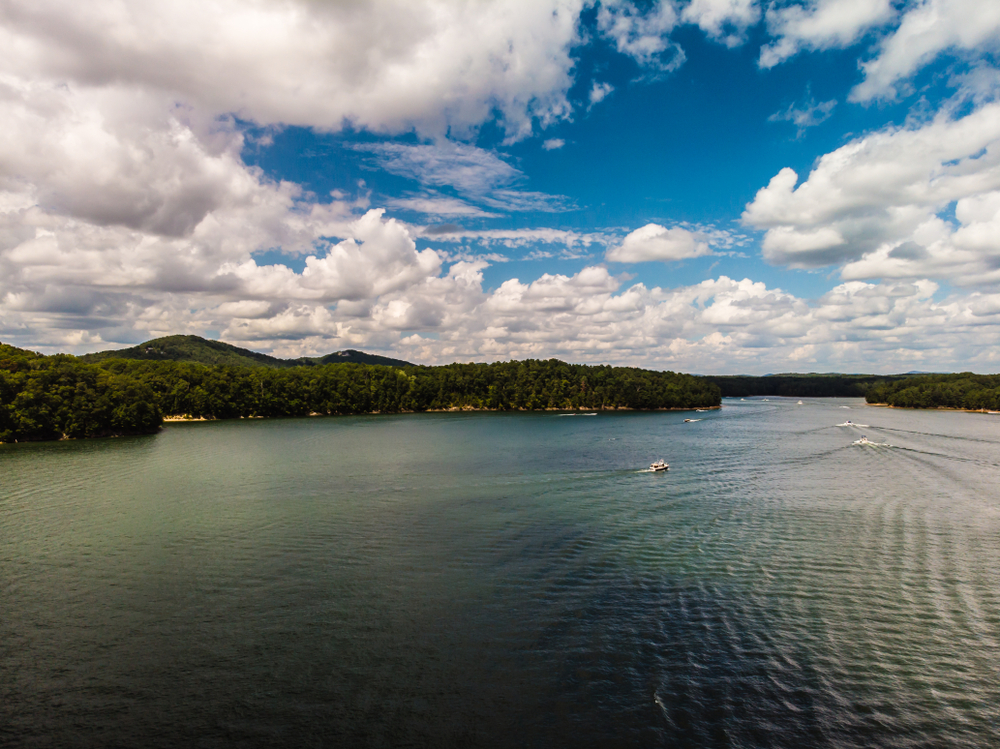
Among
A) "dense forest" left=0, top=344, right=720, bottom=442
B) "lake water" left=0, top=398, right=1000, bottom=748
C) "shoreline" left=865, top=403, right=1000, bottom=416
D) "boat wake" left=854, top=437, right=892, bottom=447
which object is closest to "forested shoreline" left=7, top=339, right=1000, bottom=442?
"dense forest" left=0, top=344, right=720, bottom=442

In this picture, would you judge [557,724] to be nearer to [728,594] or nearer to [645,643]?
[645,643]

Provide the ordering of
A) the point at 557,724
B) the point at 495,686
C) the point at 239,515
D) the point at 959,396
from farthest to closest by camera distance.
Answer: the point at 959,396
the point at 239,515
the point at 495,686
the point at 557,724

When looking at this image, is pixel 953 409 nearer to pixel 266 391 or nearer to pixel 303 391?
pixel 303 391

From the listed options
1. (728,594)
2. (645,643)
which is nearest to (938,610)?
(728,594)

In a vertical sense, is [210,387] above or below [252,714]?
above

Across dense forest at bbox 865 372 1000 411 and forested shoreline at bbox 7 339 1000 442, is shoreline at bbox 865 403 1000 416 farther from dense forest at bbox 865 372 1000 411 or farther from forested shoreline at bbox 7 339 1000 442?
forested shoreline at bbox 7 339 1000 442

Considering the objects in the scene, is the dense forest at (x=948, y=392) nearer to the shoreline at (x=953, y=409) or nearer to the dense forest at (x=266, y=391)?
the shoreline at (x=953, y=409)

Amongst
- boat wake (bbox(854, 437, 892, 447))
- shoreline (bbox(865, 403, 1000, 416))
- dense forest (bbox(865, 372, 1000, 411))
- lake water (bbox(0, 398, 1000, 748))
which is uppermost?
dense forest (bbox(865, 372, 1000, 411))
